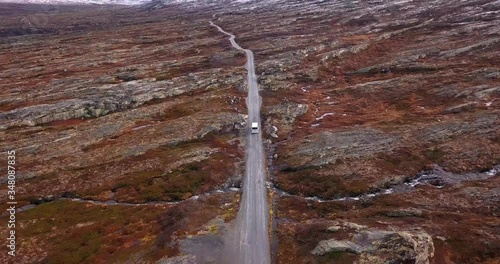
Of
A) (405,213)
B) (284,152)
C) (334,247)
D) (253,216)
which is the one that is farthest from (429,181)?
(253,216)

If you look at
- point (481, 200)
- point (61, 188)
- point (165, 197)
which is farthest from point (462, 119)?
point (61, 188)

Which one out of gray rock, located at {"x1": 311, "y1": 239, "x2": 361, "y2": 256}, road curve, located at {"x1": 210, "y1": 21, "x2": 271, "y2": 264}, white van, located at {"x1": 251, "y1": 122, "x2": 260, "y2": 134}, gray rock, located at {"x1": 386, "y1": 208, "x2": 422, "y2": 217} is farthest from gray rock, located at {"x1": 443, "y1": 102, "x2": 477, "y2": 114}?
gray rock, located at {"x1": 311, "y1": 239, "x2": 361, "y2": 256}

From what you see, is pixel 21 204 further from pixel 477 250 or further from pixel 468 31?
pixel 468 31

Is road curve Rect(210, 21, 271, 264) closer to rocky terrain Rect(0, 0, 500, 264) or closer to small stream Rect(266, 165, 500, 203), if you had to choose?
rocky terrain Rect(0, 0, 500, 264)

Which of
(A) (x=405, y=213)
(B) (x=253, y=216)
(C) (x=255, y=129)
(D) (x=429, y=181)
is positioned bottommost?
(D) (x=429, y=181)

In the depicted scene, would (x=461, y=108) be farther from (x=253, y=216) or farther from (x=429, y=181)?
(x=253, y=216)
